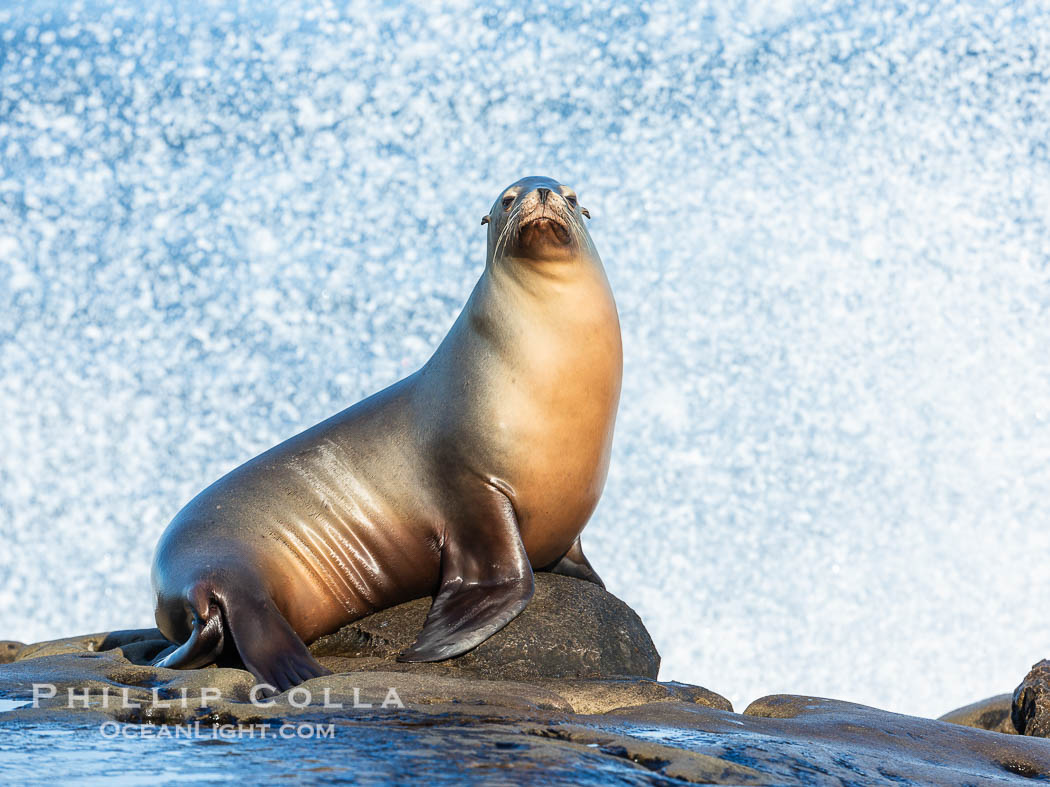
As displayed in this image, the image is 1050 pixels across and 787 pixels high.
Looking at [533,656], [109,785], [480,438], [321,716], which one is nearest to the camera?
[109,785]

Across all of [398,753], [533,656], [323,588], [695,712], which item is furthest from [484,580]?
[398,753]

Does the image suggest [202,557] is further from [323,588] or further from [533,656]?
[533,656]

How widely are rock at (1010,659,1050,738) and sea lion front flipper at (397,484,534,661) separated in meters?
2.62

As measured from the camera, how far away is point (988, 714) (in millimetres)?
6934

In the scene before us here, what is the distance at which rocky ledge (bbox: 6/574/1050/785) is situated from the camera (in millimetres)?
2373

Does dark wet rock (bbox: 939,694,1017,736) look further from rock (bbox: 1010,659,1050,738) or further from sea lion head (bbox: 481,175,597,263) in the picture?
sea lion head (bbox: 481,175,597,263)

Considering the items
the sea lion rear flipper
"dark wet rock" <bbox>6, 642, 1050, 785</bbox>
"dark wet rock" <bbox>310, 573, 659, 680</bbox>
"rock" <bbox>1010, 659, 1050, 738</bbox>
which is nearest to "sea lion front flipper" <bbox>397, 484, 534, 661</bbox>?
"dark wet rock" <bbox>310, 573, 659, 680</bbox>

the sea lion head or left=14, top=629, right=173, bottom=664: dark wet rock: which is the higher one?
the sea lion head

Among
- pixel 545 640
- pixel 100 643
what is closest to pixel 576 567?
pixel 545 640

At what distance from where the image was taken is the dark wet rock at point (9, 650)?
618cm

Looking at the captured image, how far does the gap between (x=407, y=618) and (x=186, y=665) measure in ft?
3.35

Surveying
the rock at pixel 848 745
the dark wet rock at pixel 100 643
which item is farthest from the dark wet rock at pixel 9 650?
the rock at pixel 848 745

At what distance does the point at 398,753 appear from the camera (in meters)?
2.24

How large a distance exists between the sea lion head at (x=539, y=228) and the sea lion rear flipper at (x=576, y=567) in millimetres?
1448
